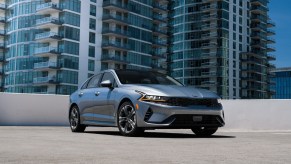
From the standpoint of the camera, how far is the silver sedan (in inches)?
365

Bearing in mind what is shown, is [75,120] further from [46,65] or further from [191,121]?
[46,65]

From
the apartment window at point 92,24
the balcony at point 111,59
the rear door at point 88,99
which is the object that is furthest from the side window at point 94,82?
the apartment window at point 92,24

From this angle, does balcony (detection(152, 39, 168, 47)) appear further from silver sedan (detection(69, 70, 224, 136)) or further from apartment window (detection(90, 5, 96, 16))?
silver sedan (detection(69, 70, 224, 136))

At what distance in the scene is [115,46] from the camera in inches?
3169

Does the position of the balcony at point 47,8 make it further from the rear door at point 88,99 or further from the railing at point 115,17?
the rear door at point 88,99

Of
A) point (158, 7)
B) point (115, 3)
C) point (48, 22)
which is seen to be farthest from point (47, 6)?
point (158, 7)

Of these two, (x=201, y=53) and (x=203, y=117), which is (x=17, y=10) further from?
(x=203, y=117)

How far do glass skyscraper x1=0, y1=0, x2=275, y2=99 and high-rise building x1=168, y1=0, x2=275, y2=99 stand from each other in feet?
0.69

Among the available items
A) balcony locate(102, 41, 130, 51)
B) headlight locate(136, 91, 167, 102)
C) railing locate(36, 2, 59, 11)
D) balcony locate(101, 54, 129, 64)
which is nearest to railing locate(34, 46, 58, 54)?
railing locate(36, 2, 59, 11)

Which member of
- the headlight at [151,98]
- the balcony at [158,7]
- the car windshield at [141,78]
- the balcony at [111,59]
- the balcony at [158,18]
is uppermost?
the balcony at [158,7]

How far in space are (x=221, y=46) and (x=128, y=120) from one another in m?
94.8

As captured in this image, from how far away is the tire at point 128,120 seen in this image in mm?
9528

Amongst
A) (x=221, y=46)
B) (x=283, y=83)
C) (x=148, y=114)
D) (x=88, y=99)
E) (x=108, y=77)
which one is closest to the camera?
(x=148, y=114)

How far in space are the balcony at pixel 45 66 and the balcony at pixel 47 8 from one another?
8.27m
